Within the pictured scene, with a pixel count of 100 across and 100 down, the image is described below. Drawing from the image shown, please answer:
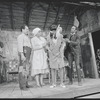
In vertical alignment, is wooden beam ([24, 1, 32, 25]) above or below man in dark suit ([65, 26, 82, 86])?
above

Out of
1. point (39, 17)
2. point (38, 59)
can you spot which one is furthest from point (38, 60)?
point (39, 17)

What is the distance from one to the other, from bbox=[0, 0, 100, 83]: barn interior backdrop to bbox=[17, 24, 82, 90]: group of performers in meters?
2.96

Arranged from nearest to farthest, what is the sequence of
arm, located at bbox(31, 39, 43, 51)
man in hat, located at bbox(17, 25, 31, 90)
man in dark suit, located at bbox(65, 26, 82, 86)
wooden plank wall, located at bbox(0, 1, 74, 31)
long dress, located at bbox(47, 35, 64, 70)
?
man in hat, located at bbox(17, 25, 31, 90), long dress, located at bbox(47, 35, 64, 70), man in dark suit, located at bbox(65, 26, 82, 86), arm, located at bbox(31, 39, 43, 51), wooden plank wall, located at bbox(0, 1, 74, 31)

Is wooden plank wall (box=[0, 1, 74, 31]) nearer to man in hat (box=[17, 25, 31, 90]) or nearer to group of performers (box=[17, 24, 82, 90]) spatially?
group of performers (box=[17, 24, 82, 90])

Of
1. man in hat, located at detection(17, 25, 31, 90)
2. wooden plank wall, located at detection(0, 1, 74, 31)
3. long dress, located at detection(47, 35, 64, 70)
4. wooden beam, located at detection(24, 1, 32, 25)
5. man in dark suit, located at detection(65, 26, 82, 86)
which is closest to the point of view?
man in hat, located at detection(17, 25, 31, 90)

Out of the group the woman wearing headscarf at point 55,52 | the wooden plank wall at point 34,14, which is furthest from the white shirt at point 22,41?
the wooden plank wall at point 34,14

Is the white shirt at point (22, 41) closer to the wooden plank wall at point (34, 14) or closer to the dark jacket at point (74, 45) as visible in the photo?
the dark jacket at point (74, 45)

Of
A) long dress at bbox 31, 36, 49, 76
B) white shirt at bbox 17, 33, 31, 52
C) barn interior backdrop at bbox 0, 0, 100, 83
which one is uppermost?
barn interior backdrop at bbox 0, 0, 100, 83

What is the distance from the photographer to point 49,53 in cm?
406

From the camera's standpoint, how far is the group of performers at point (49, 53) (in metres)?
3.86

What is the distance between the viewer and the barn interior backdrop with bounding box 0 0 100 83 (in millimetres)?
7066

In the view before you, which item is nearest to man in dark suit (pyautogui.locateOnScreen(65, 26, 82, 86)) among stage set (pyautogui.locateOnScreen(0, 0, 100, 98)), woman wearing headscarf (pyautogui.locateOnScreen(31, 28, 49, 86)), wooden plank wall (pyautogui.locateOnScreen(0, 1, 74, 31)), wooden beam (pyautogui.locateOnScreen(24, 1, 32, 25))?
woman wearing headscarf (pyautogui.locateOnScreen(31, 28, 49, 86))

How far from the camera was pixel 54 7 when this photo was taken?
24.9ft

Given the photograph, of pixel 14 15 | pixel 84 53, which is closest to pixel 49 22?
pixel 14 15
